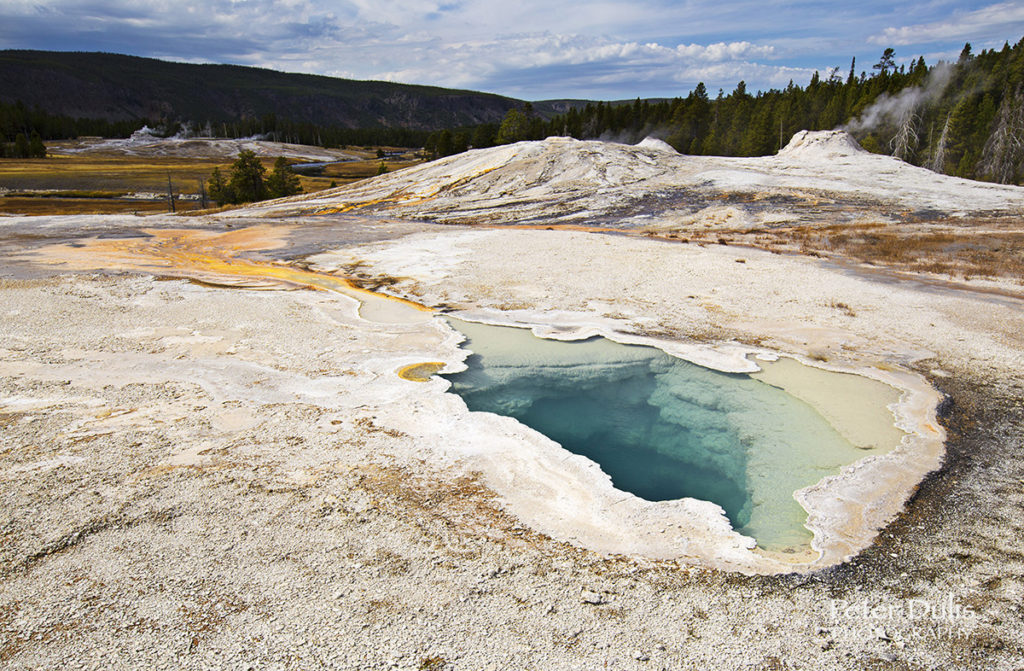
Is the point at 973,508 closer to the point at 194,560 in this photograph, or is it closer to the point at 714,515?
the point at 714,515

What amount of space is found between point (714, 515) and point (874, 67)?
79.2m

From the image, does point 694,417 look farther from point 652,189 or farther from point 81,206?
point 81,206

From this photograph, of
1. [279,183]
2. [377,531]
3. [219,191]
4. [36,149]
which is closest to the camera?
[377,531]

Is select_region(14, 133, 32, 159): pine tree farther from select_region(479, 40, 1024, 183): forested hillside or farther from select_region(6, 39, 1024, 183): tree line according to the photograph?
select_region(479, 40, 1024, 183): forested hillside

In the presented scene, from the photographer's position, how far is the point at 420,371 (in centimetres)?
857

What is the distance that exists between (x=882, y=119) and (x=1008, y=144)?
12344 mm

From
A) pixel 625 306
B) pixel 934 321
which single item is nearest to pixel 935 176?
pixel 934 321

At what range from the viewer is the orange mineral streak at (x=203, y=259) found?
47.4 ft

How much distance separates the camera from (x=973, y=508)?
5473mm

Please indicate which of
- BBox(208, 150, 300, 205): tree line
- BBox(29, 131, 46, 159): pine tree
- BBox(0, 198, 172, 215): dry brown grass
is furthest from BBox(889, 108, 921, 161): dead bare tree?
BBox(29, 131, 46, 159): pine tree

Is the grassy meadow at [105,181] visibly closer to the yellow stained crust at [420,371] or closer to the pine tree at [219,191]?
the pine tree at [219,191]

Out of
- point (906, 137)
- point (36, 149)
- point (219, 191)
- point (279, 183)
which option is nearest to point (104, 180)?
point (219, 191)

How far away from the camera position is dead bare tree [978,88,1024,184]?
4044 centimetres

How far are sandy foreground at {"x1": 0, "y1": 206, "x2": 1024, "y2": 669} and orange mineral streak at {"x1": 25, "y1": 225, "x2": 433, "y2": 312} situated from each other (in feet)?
13.5
